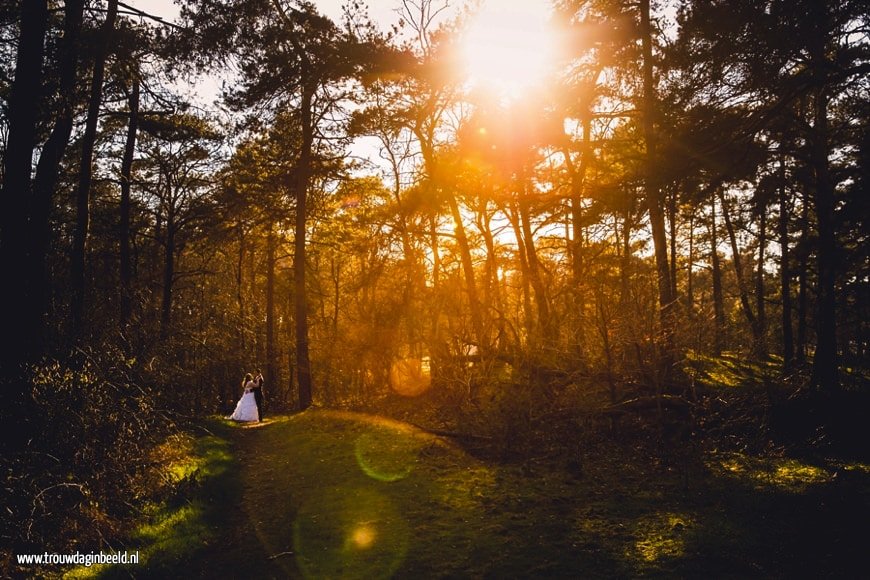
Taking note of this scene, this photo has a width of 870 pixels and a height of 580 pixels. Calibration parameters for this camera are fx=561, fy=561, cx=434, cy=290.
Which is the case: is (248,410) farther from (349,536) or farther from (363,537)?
(363,537)

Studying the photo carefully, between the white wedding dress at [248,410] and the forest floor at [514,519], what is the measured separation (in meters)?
9.05

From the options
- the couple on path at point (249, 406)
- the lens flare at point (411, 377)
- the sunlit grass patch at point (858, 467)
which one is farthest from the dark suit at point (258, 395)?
the sunlit grass patch at point (858, 467)

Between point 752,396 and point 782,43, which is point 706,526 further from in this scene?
point 782,43

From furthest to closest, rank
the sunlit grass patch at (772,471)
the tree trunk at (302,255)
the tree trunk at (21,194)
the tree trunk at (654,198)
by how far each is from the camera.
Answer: the tree trunk at (302,255), the tree trunk at (654,198), the sunlit grass patch at (772,471), the tree trunk at (21,194)

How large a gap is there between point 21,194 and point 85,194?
546cm

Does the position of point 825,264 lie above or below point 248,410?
above

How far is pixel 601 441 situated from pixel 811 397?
4.06m

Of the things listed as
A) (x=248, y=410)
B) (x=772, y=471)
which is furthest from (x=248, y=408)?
(x=772, y=471)

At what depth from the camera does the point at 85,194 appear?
1268 cm

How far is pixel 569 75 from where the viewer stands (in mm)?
14656

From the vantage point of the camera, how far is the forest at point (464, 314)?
6453 millimetres

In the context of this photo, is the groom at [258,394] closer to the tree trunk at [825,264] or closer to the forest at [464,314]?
the forest at [464,314]

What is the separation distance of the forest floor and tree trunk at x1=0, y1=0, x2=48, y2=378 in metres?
2.85

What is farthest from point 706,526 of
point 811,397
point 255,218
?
point 255,218
